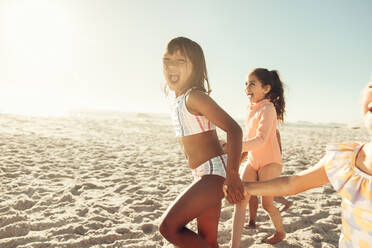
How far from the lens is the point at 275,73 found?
3.12 meters

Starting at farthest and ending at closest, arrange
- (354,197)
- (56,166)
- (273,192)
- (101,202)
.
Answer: (56,166) < (101,202) < (273,192) < (354,197)

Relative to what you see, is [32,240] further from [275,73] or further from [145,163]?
[145,163]

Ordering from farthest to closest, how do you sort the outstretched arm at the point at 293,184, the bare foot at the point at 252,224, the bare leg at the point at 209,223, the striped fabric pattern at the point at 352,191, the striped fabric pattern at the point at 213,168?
the bare foot at the point at 252,224, the bare leg at the point at 209,223, the striped fabric pattern at the point at 213,168, the outstretched arm at the point at 293,184, the striped fabric pattern at the point at 352,191

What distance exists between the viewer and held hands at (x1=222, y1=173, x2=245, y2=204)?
5.71 feet

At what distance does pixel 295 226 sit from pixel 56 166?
17.1 ft

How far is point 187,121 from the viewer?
2.03m

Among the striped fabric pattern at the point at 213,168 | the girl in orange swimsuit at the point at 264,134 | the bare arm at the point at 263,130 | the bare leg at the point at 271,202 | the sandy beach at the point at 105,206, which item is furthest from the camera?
the sandy beach at the point at 105,206

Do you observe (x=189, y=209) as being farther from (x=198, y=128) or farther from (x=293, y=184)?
(x=293, y=184)

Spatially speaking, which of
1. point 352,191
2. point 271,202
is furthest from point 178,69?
point 271,202

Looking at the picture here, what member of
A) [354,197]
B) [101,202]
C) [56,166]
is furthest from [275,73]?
[56,166]

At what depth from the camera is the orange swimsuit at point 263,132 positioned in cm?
268

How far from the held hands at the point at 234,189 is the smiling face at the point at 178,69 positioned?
81 cm

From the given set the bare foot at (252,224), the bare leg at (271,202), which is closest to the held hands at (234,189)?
the bare leg at (271,202)

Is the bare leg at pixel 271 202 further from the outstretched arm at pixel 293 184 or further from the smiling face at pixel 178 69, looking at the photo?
the smiling face at pixel 178 69
